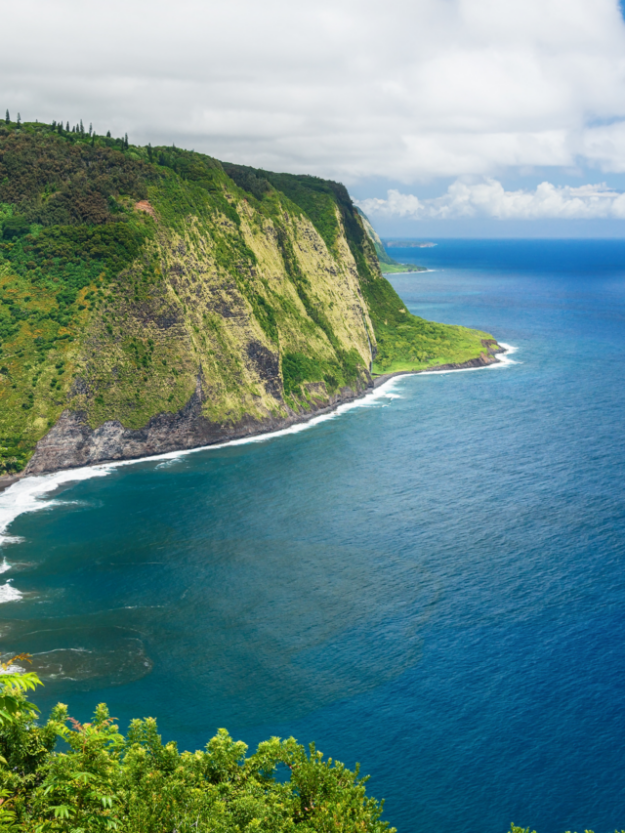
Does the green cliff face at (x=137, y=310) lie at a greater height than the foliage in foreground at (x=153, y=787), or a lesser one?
greater

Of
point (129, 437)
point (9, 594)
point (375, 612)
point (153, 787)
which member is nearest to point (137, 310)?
point (129, 437)

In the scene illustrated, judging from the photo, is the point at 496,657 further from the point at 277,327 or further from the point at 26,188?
the point at 26,188

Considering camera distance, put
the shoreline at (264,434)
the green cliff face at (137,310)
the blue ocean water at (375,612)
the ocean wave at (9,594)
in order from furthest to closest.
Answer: the green cliff face at (137,310) < the shoreline at (264,434) < the ocean wave at (9,594) < the blue ocean water at (375,612)

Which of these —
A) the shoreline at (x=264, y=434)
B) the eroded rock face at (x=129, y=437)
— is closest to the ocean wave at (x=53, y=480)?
the shoreline at (x=264, y=434)

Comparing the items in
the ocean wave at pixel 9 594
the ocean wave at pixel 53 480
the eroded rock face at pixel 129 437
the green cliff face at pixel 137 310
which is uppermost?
the green cliff face at pixel 137 310

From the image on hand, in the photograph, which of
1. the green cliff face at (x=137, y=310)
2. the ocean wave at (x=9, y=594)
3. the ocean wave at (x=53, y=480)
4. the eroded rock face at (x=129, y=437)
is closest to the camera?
the ocean wave at (x=9, y=594)

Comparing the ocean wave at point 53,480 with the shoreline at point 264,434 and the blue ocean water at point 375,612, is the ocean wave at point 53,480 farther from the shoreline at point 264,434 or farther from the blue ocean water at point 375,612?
the blue ocean water at point 375,612

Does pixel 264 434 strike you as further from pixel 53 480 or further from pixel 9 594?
pixel 9 594
